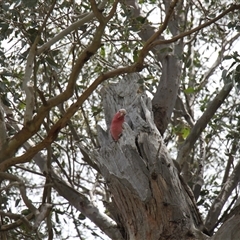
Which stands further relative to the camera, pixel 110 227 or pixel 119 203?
pixel 110 227

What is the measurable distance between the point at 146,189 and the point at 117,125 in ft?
2.23

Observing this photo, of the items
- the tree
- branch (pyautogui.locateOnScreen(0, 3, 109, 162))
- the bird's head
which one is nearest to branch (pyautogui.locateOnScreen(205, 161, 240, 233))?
the tree

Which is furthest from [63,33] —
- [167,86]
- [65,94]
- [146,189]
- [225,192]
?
[225,192]

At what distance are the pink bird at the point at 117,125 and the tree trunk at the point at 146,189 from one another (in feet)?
0.25

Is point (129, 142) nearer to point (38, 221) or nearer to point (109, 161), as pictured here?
point (109, 161)

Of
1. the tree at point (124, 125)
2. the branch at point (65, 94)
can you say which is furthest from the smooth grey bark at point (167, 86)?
the branch at point (65, 94)

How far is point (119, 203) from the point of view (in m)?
4.23

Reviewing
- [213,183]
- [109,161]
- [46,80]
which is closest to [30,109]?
[109,161]

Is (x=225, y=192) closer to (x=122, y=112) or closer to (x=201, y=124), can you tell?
(x=201, y=124)

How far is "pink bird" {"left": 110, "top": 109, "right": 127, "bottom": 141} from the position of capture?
4.51 meters

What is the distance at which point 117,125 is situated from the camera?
4.57 m

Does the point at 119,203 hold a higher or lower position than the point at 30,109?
lower

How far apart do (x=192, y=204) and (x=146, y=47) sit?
119 centimetres

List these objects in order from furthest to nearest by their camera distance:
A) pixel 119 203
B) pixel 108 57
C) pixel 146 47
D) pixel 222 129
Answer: pixel 108 57
pixel 222 129
pixel 119 203
pixel 146 47
